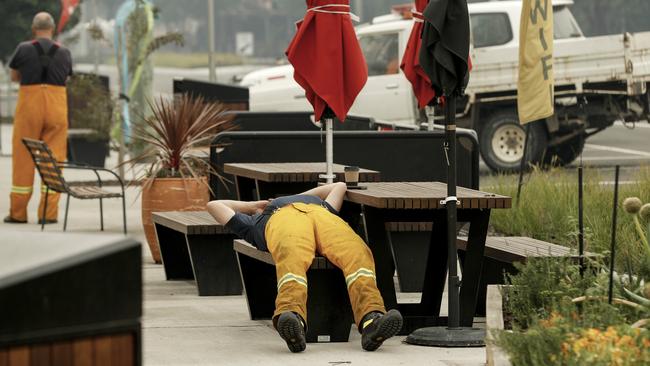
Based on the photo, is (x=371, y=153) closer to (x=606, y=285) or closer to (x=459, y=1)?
(x=459, y=1)

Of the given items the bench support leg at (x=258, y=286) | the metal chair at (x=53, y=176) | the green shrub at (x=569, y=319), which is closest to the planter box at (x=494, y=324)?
the green shrub at (x=569, y=319)

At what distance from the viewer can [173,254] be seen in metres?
10.1

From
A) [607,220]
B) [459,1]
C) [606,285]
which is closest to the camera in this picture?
[606,285]

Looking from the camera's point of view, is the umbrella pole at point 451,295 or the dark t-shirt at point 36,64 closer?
the umbrella pole at point 451,295

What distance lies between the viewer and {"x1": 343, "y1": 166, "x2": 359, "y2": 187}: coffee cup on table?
25.8 feet

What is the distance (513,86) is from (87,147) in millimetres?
5969

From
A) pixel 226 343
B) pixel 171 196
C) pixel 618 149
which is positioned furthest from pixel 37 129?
pixel 618 149

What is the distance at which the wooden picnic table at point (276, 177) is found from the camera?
358 inches

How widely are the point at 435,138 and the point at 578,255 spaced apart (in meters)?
3.38

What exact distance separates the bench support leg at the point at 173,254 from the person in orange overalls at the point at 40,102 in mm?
3710

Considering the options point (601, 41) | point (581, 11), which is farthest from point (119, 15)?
point (581, 11)

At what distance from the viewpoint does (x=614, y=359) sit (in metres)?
4.59

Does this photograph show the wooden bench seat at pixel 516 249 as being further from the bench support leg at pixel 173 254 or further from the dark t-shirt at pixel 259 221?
the bench support leg at pixel 173 254

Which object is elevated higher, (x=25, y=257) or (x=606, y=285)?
(x=25, y=257)
